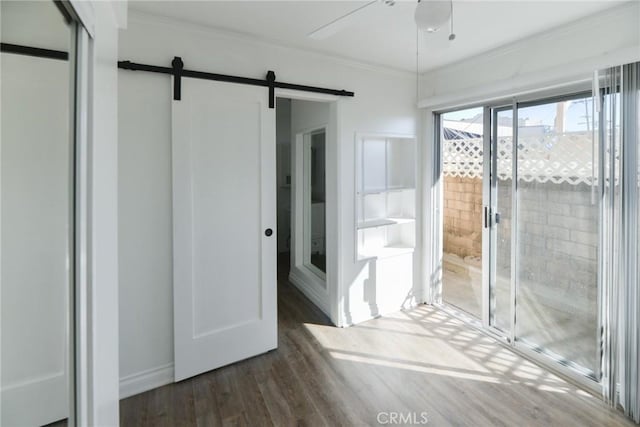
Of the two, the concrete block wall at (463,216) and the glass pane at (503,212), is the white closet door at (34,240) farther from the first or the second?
the concrete block wall at (463,216)

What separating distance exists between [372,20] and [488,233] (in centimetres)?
214

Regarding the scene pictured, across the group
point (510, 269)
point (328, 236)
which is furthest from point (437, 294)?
point (328, 236)

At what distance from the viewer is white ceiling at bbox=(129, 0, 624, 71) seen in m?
1.98

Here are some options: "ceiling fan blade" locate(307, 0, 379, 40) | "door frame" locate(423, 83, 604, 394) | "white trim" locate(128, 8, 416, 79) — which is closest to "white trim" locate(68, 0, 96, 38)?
"ceiling fan blade" locate(307, 0, 379, 40)

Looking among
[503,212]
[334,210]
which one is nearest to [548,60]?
[503,212]

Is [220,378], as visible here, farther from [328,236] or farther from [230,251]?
[328,236]

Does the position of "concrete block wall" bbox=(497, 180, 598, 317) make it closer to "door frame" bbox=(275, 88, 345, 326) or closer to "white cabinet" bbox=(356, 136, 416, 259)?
"white cabinet" bbox=(356, 136, 416, 259)

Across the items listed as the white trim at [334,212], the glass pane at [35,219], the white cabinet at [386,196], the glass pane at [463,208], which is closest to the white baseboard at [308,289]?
the white trim at [334,212]

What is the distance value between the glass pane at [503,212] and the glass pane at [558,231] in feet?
0.33

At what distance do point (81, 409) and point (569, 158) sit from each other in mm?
2952

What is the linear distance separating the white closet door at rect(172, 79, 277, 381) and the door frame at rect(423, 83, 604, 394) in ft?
5.94

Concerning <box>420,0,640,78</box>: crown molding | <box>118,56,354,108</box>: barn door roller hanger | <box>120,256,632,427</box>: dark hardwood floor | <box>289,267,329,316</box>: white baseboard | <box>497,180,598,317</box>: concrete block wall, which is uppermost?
<box>420,0,640,78</box>: crown molding

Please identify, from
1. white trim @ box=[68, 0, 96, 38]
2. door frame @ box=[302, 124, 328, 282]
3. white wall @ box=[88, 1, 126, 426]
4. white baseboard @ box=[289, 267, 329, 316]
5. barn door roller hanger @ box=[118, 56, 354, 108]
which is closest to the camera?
white trim @ box=[68, 0, 96, 38]

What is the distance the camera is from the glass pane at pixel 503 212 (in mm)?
2805
